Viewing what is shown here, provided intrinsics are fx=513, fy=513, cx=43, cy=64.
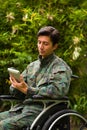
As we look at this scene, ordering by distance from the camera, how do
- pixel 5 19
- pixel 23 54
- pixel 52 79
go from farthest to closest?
pixel 5 19 → pixel 23 54 → pixel 52 79

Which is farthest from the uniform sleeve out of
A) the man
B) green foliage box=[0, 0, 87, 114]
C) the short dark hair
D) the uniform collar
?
green foliage box=[0, 0, 87, 114]

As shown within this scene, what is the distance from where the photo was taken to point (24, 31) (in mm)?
7457

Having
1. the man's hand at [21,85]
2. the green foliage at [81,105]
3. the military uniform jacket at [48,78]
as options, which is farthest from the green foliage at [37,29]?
the man's hand at [21,85]

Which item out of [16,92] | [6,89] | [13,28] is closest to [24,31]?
[13,28]

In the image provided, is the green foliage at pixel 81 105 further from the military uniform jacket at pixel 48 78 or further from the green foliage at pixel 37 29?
the military uniform jacket at pixel 48 78

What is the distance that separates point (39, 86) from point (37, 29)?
2239mm

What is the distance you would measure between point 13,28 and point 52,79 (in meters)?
2.46

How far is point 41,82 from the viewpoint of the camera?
5.22 metres

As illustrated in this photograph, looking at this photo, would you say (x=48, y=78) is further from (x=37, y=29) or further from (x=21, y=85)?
(x=37, y=29)

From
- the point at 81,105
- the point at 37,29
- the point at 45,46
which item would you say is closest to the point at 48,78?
the point at 45,46

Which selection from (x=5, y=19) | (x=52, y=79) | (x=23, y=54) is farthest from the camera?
(x=5, y=19)

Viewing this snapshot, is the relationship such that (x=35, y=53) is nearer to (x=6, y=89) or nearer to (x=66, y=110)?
(x=6, y=89)

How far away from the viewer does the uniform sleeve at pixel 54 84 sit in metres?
4.99

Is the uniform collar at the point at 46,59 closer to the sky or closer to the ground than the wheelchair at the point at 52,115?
closer to the sky
